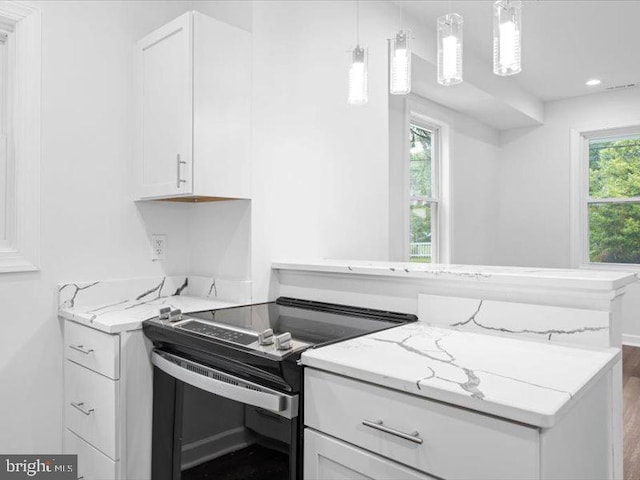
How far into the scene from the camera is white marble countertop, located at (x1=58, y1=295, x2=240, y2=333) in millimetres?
1631

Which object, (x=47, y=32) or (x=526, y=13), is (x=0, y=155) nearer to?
(x=47, y=32)

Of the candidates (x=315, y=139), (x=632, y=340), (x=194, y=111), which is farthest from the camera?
(x=632, y=340)

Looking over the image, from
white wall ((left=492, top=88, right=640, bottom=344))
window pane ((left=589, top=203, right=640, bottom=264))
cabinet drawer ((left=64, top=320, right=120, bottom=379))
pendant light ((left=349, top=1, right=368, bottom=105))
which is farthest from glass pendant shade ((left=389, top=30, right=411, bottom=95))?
window pane ((left=589, top=203, right=640, bottom=264))

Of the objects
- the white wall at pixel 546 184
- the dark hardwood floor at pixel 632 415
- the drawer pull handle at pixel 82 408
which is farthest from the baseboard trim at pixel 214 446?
the white wall at pixel 546 184

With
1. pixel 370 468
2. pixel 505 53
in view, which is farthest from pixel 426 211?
pixel 370 468

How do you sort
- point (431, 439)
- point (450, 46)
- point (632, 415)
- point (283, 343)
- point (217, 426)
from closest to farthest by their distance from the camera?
point (431, 439) → point (283, 343) → point (217, 426) → point (450, 46) → point (632, 415)

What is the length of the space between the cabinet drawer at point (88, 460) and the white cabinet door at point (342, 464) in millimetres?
824

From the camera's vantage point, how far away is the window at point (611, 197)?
487 centimetres

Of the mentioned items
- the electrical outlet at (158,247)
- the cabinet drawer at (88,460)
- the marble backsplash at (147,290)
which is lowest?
the cabinet drawer at (88,460)

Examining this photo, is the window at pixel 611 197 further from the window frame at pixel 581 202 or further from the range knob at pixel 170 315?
the range knob at pixel 170 315

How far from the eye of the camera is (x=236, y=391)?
1.30 metres

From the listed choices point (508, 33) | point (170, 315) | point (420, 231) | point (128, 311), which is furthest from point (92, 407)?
point (420, 231)

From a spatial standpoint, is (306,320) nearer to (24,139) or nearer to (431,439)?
(431,439)

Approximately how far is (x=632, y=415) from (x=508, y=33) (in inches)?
107
